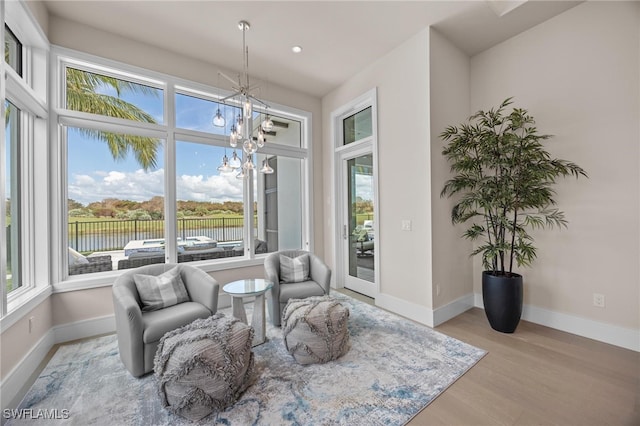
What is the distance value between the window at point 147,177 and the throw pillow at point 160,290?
3.00 feet

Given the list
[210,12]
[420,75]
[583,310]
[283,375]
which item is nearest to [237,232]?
[283,375]

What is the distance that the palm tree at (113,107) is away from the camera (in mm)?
3014

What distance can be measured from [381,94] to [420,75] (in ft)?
2.07

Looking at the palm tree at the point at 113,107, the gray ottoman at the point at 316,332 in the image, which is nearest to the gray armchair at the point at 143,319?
the gray ottoman at the point at 316,332

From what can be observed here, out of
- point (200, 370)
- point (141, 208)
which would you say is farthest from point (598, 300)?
point (141, 208)

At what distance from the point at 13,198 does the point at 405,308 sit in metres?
4.23

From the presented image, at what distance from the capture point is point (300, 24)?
2961 mm

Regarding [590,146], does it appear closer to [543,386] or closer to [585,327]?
[585,327]

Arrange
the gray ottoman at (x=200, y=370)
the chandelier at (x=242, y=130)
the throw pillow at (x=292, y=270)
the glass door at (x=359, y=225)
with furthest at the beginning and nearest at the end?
the glass door at (x=359, y=225) → the throw pillow at (x=292, y=270) → the chandelier at (x=242, y=130) → the gray ottoman at (x=200, y=370)

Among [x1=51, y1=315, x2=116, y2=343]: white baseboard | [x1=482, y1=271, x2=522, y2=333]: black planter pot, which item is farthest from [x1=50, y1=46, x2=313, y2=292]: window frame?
[x1=482, y1=271, x2=522, y2=333]: black planter pot

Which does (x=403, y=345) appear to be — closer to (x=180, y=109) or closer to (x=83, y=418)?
(x=83, y=418)

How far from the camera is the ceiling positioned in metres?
2.70

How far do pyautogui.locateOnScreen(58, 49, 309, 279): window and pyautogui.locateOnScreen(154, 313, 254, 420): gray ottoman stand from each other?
5.31 ft

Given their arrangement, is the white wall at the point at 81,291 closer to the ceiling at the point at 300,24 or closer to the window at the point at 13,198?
the ceiling at the point at 300,24
